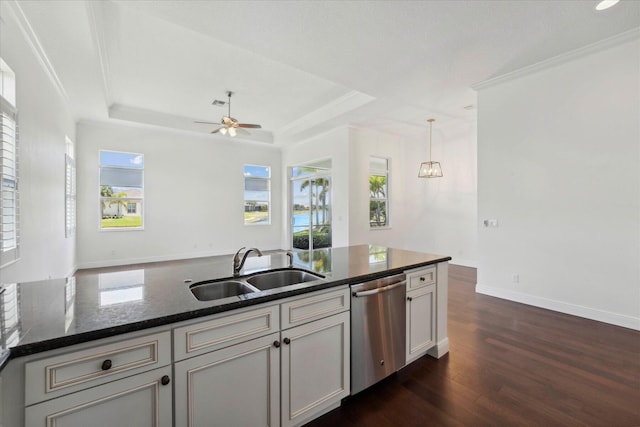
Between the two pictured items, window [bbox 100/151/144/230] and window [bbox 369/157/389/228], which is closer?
window [bbox 100/151/144/230]

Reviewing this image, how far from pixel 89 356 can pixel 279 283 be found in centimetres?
116

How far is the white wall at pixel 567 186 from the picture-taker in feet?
9.95

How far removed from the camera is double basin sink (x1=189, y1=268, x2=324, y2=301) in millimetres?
1680

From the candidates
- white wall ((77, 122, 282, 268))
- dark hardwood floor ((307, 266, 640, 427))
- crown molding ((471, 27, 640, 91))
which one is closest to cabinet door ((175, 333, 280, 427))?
dark hardwood floor ((307, 266, 640, 427))

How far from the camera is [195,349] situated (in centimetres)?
122

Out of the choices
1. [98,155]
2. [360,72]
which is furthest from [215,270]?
[98,155]

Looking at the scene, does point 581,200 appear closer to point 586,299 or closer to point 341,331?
point 586,299

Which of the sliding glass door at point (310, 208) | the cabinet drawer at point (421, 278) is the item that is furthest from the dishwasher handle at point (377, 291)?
the sliding glass door at point (310, 208)

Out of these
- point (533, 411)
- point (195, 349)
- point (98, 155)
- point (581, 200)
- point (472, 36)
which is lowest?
point (533, 411)

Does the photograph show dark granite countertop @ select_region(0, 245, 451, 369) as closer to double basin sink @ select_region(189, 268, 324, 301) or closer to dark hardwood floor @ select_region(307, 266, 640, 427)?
double basin sink @ select_region(189, 268, 324, 301)

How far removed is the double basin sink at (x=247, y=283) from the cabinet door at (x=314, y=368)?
0.31 meters

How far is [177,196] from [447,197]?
6.39 meters

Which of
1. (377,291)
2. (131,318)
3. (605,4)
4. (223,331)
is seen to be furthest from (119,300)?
(605,4)

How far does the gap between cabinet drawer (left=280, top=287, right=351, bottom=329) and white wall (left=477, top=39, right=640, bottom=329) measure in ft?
10.8
